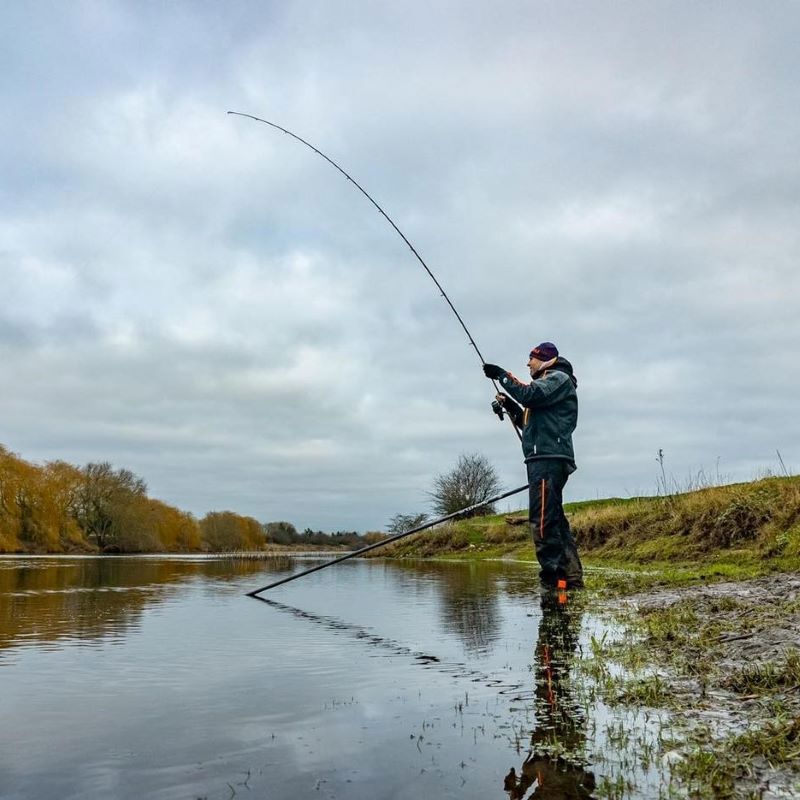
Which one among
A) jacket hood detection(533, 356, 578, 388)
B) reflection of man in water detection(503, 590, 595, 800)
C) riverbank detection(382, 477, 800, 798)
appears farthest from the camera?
jacket hood detection(533, 356, 578, 388)

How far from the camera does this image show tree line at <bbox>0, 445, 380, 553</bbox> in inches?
1960

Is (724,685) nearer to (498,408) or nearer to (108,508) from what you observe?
(498,408)

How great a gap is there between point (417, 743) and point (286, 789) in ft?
2.29

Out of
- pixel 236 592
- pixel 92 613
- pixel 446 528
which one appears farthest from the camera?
pixel 446 528

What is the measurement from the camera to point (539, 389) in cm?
822

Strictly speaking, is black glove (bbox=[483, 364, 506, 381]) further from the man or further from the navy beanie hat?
the navy beanie hat

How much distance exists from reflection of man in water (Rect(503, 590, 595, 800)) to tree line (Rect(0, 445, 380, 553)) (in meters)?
48.4

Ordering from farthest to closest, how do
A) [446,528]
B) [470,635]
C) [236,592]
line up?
1. [446,528]
2. [236,592]
3. [470,635]

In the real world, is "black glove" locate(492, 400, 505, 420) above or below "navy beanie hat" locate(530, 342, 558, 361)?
below

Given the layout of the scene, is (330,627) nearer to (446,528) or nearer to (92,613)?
(92,613)

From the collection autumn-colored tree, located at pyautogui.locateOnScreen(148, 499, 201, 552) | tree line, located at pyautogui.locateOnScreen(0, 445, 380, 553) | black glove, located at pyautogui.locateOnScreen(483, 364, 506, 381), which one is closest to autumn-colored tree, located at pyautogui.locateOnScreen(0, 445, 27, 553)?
tree line, located at pyautogui.locateOnScreen(0, 445, 380, 553)

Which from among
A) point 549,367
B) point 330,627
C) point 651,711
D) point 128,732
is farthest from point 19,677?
point 549,367

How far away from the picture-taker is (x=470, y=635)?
19.1 ft

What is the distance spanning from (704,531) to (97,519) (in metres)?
61.0
